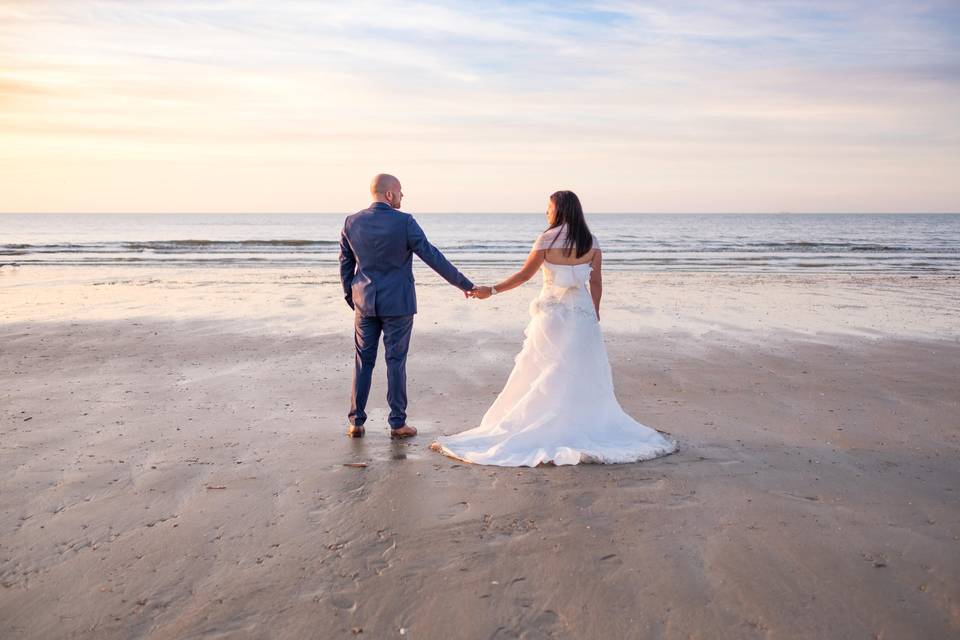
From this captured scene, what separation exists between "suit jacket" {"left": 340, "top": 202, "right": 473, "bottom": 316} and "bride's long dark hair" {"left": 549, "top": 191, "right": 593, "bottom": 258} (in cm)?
89

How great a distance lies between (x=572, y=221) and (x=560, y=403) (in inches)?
55.2

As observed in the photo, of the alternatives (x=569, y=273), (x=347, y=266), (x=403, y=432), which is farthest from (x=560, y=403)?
(x=347, y=266)

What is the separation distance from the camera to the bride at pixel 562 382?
5387mm

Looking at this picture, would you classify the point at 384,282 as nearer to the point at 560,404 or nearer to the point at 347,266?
the point at 347,266

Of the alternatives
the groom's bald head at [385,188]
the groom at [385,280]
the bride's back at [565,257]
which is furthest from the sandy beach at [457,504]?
the groom's bald head at [385,188]

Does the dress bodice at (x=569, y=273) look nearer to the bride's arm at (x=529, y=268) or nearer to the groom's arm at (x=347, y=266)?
the bride's arm at (x=529, y=268)

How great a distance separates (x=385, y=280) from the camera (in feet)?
19.0

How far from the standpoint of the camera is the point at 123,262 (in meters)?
24.8

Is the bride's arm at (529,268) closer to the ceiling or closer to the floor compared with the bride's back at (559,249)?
closer to the floor

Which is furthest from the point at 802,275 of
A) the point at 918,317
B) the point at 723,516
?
the point at 723,516

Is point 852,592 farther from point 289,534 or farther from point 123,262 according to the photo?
point 123,262

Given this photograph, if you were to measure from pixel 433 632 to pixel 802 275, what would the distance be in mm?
20224

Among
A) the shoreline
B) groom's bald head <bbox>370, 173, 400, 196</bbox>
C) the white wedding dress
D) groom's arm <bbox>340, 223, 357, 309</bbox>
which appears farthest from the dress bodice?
groom's arm <bbox>340, 223, 357, 309</bbox>

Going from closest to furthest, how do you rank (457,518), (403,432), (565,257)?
1. (457,518)
2. (565,257)
3. (403,432)
